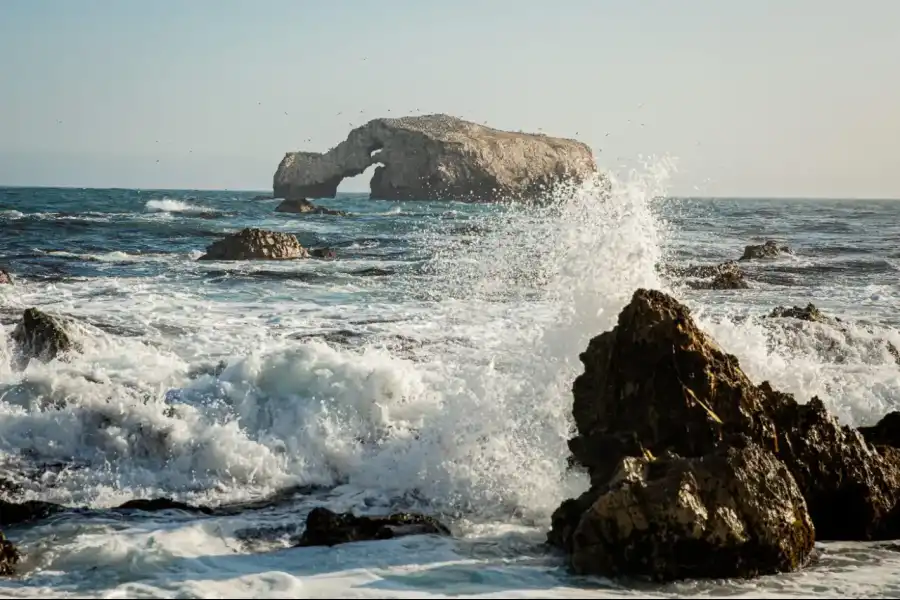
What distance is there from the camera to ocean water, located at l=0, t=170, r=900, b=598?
4746 millimetres

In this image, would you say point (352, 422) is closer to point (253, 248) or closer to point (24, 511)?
point (24, 511)

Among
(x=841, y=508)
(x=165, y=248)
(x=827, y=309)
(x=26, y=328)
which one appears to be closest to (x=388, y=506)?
(x=841, y=508)

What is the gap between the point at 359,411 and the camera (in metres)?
8.00

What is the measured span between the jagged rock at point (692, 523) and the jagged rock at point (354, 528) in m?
1.07

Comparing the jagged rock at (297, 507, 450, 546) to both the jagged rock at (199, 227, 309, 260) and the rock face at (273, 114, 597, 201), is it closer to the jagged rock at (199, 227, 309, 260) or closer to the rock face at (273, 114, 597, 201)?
the jagged rock at (199, 227, 309, 260)

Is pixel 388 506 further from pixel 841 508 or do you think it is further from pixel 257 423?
pixel 841 508

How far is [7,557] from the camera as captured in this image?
15.8ft

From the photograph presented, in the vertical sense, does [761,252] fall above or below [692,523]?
above

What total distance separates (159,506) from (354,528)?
5.04 ft

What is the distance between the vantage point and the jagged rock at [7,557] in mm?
4699

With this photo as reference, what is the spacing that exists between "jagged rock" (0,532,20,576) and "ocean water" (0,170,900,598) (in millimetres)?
100

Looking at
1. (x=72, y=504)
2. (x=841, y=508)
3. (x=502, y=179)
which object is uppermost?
(x=502, y=179)

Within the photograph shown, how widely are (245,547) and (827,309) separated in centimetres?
1304

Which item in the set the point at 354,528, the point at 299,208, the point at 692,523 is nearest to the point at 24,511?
the point at 354,528
